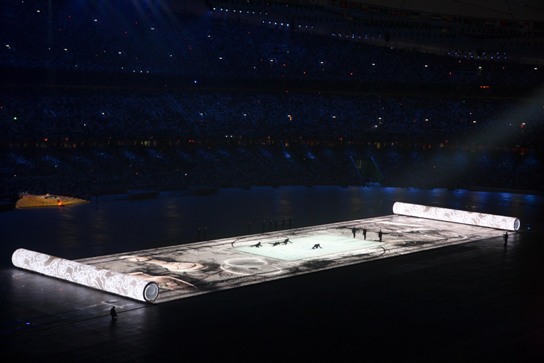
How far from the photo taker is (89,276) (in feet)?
89.0

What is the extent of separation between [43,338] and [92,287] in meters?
5.70

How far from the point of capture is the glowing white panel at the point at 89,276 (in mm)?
25562

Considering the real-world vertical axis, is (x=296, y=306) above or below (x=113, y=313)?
below

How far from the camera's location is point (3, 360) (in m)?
19.9

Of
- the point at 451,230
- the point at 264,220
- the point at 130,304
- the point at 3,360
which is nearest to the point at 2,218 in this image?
the point at 264,220

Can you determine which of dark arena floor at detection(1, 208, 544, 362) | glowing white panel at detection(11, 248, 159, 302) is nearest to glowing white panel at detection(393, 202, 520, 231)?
dark arena floor at detection(1, 208, 544, 362)

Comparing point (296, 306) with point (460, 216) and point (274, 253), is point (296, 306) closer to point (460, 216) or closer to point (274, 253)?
point (274, 253)

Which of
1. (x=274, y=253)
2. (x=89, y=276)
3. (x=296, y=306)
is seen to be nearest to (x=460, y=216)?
(x=274, y=253)

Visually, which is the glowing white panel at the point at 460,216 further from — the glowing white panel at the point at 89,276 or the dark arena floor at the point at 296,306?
the glowing white panel at the point at 89,276

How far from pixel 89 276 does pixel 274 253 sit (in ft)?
34.5

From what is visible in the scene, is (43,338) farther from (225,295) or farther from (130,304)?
(225,295)

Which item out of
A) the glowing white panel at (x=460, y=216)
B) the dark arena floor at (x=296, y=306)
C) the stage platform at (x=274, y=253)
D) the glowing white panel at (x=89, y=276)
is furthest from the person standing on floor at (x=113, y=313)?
the glowing white panel at (x=460, y=216)

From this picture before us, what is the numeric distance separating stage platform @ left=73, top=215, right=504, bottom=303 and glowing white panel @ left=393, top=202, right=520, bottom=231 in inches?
15.8

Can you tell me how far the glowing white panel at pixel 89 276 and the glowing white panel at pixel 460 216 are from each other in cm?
2452
